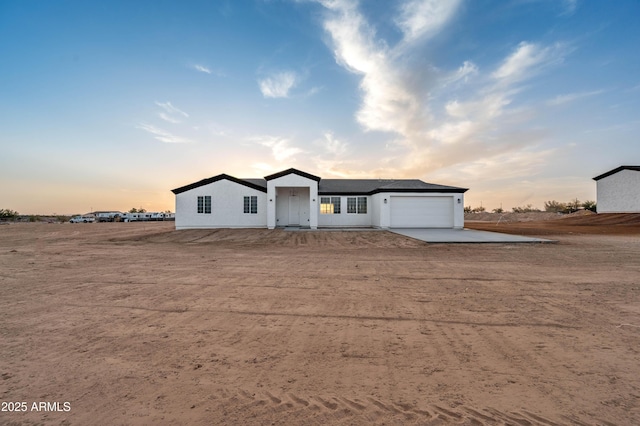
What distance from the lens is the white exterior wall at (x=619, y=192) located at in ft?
99.0

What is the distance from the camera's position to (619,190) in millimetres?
31531

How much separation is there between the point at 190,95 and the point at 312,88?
800cm

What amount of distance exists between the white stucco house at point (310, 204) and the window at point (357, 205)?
2.29 feet

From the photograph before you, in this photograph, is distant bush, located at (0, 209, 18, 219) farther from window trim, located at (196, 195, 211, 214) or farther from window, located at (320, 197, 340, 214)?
window, located at (320, 197, 340, 214)

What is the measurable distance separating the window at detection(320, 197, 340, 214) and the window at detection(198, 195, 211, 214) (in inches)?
356

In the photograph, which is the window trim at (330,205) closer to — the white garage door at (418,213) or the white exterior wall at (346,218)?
the white exterior wall at (346,218)

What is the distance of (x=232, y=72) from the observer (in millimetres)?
17688

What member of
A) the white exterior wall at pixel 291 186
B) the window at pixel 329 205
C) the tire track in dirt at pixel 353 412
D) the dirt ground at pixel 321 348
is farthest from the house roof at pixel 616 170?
the tire track in dirt at pixel 353 412

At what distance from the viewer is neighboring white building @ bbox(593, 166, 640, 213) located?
30114 millimetres

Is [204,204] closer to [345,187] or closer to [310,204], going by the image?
[310,204]

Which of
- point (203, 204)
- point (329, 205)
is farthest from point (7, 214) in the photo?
point (329, 205)

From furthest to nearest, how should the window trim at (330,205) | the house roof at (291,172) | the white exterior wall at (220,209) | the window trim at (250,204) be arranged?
1. the window trim at (330,205)
2. the window trim at (250,204)
3. the white exterior wall at (220,209)
4. the house roof at (291,172)

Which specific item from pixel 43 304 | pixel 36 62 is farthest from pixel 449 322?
pixel 36 62

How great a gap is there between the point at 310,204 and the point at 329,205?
95.8 inches
